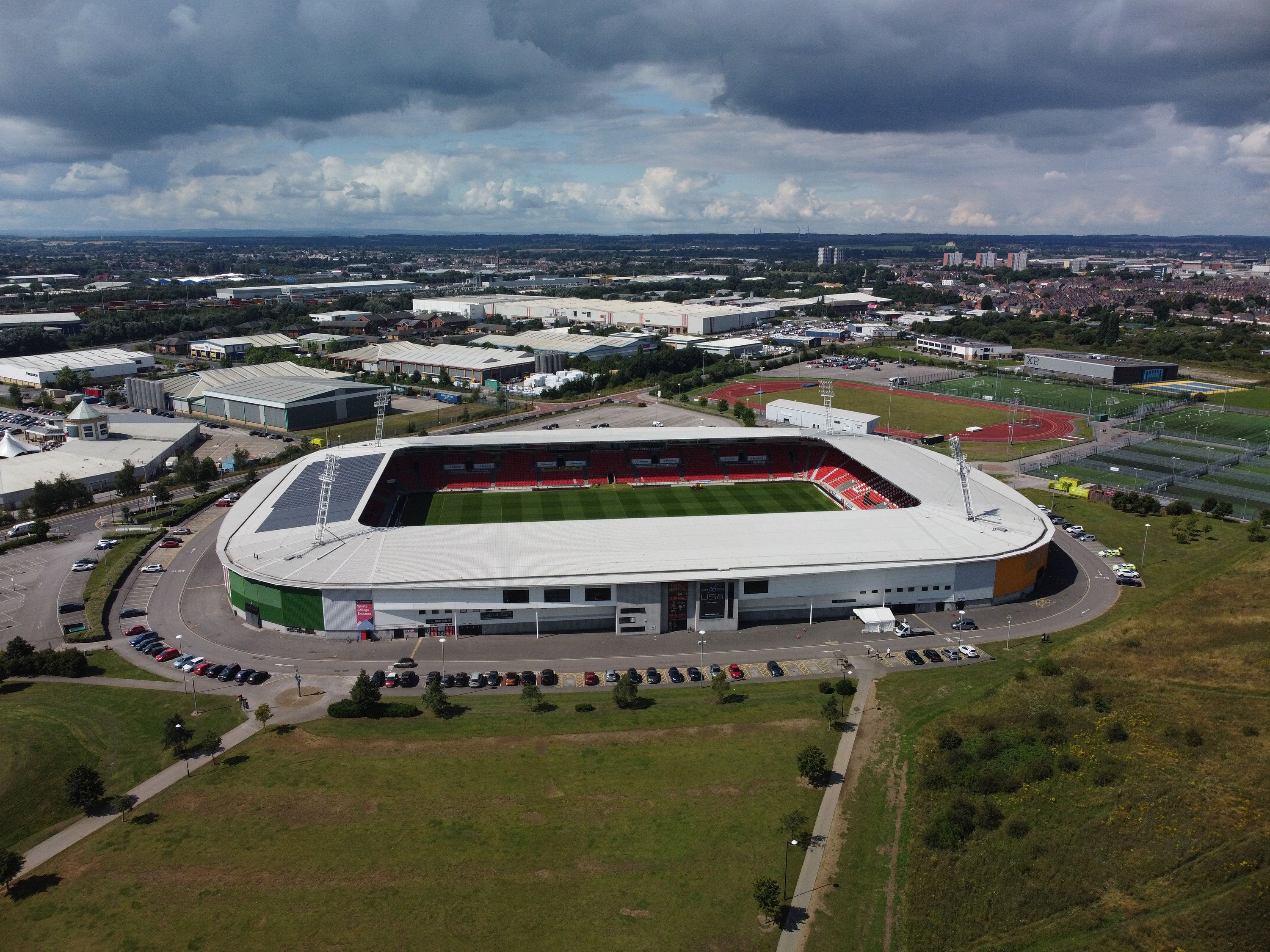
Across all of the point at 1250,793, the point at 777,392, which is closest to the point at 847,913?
the point at 1250,793

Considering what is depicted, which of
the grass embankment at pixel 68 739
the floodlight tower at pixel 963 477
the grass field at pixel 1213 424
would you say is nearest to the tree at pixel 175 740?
the grass embankment at pixel 68 739

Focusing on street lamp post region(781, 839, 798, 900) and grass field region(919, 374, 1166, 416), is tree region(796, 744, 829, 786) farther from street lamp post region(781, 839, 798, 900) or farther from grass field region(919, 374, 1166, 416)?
grass field region(919, 374, 1166, 416)

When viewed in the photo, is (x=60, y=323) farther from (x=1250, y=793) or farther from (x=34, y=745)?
(x=1250, y=793)

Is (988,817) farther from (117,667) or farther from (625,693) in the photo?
(117,667)

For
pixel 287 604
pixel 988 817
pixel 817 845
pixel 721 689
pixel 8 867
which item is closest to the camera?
pixel 8 867

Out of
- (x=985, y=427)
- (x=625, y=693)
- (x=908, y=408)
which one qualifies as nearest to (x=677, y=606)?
(x=625, y=693)

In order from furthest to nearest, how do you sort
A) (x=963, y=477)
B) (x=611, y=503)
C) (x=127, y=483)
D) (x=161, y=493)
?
(x=127, y=483) → (x=161, y=493) → (x=611, y=503) → (x=963, y=477)

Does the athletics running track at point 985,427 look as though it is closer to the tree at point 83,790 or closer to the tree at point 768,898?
the tree at point 768,898
